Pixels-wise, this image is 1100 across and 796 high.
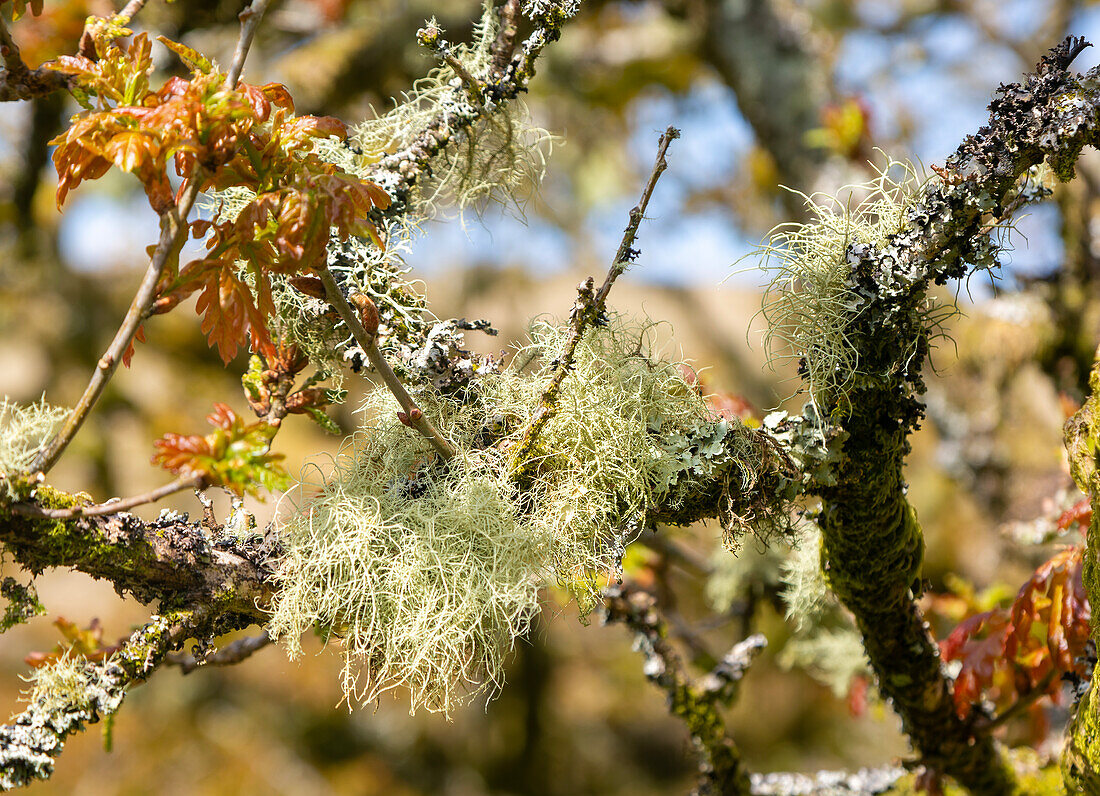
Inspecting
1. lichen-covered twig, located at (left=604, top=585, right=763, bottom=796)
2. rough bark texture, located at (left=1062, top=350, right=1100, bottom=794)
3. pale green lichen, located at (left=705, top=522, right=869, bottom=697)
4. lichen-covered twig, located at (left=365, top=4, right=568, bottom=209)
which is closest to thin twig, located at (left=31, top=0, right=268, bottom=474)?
lichen-covered twig, located at (left=365, top=4, right=568, bottom=209)

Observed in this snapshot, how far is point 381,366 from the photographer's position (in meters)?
0.79

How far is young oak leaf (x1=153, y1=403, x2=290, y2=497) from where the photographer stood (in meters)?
0.65

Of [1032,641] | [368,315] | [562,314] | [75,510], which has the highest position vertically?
[562,314]

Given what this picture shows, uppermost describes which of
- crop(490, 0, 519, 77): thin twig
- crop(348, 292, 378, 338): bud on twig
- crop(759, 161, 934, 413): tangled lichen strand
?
crop(490, 0, 519, 77): thin twig

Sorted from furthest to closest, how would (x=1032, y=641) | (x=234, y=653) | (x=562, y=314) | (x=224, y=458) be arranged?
(x=562, y=314) < (x=1032, y=641) < (x=234, y=653) < (x=224, y=458)

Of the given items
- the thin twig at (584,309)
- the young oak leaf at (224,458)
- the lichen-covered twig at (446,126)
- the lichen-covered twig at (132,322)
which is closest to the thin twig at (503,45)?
the lichen-covered twig at (446,126)

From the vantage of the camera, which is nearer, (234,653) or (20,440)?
(20,440)

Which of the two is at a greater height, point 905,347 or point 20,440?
point 905,347

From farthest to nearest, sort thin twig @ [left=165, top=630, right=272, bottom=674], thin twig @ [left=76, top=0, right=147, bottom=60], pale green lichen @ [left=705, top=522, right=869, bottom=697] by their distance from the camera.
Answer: pale green lichen @ [left=705, top=522, right=869, bottom=697] < thin twig @ [left=165, top=630, right=272, bottom=674] < thin twig @ [left=76, top=0, right=147, bottom=60]

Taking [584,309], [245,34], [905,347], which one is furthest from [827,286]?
[245,34]

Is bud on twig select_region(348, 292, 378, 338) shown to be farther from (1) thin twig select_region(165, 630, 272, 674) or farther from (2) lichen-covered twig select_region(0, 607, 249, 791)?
(1) thin twig select_region(165, 630, 272, 674)

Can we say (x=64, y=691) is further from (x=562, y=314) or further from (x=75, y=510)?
(x=562, y=314)

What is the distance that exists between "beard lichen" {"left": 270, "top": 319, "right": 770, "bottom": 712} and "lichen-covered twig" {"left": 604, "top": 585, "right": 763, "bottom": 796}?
0.44 m

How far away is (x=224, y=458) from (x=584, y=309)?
442mm
